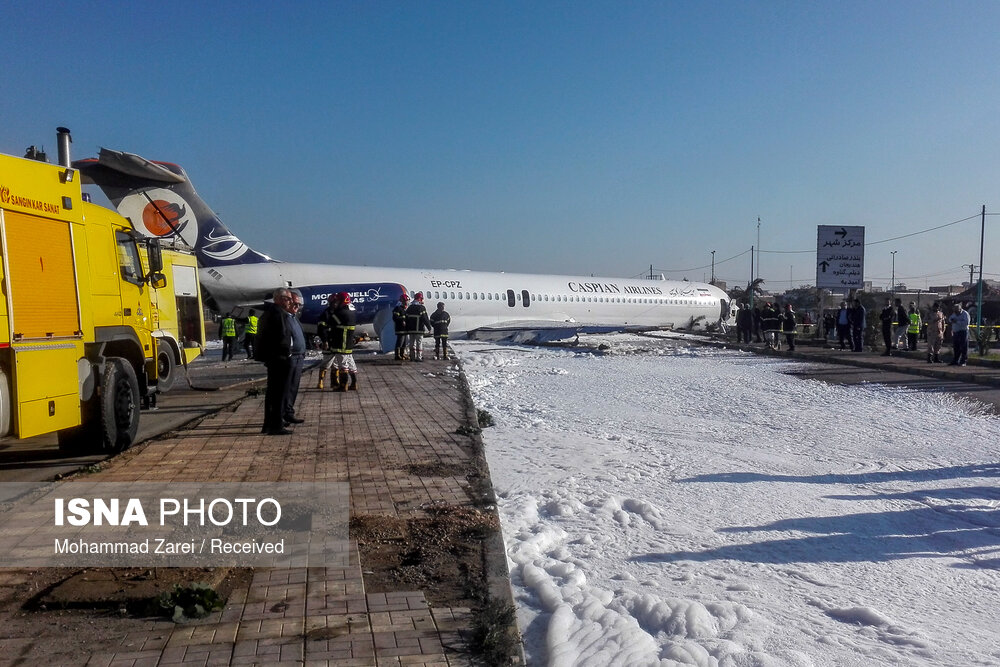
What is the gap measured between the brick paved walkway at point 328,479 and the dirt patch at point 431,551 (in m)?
0.11

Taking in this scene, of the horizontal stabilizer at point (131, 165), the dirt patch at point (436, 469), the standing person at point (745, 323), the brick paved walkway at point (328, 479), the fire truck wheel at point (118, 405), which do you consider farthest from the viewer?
the standing person at point (745, 323)

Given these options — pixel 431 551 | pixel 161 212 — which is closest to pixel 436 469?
pixel 431 551

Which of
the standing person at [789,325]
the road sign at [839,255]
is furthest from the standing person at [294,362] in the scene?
the road sign at [839,255]

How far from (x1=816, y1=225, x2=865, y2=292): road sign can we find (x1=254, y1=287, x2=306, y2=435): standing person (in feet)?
Answer: 74.3

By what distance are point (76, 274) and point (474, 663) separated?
5.99 meters

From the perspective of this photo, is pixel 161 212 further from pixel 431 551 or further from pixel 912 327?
pixel 912 327

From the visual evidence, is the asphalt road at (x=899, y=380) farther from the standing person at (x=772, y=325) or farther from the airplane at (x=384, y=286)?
the airplane at (x=384, y=286)

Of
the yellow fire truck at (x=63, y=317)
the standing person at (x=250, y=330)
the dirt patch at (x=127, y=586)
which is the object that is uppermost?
the yellow fire truck at (x=63, y=317)

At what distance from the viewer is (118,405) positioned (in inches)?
304

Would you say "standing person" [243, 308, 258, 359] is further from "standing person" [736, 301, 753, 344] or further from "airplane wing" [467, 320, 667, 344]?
"standing person" [736, 301, 753, 344]

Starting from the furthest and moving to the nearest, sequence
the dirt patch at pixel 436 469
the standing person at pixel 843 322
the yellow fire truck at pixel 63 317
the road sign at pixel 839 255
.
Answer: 1. the road sign at pixel 839 255
2. the standing person at pixel 843 322
3. the dirt patch at pixel 436 469
4. the yellow fire truck at pixel 63 317

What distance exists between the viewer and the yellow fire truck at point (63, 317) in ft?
20.2

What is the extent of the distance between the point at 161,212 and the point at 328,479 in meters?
13.3

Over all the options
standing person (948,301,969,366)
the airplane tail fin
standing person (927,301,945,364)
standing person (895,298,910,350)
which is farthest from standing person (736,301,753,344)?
the airplane tail fin
